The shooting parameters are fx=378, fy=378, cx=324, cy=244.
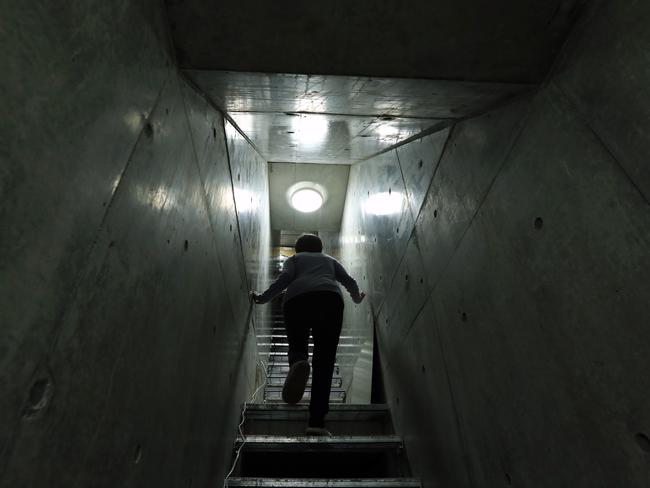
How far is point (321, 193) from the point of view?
18.9 feet

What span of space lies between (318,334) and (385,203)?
122 centimetres

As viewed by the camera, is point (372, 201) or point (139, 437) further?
point (372, 201)

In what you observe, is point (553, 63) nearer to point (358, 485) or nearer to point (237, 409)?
point (358, 485)

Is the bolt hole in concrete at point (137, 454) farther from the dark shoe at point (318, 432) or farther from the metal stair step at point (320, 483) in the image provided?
the dark shoe at point (318, 432)

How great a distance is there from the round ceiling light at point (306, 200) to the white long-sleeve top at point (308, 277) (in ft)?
8.14

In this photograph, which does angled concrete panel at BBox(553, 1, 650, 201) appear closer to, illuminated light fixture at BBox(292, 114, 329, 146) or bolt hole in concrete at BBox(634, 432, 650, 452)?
bolt hole in concrete at BBox(634, 432, 650, 452)

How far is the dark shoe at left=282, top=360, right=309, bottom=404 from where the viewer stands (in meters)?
2.72

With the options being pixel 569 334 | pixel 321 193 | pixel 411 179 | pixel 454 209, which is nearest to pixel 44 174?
pixel 569 334

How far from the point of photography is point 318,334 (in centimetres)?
293

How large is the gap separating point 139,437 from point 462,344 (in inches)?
51.6

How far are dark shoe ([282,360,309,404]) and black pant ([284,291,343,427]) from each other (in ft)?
0.32

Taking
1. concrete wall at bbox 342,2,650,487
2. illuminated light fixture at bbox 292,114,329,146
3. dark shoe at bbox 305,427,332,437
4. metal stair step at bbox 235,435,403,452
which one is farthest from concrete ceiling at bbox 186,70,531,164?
dark shoe at bbox 305,427,332,437

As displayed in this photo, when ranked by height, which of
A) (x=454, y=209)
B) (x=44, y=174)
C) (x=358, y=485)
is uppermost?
(x=454, y=209)

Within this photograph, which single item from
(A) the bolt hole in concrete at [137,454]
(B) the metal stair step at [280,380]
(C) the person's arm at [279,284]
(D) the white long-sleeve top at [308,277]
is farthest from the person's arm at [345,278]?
(A) the bolt hole in concrete at [137,454]
